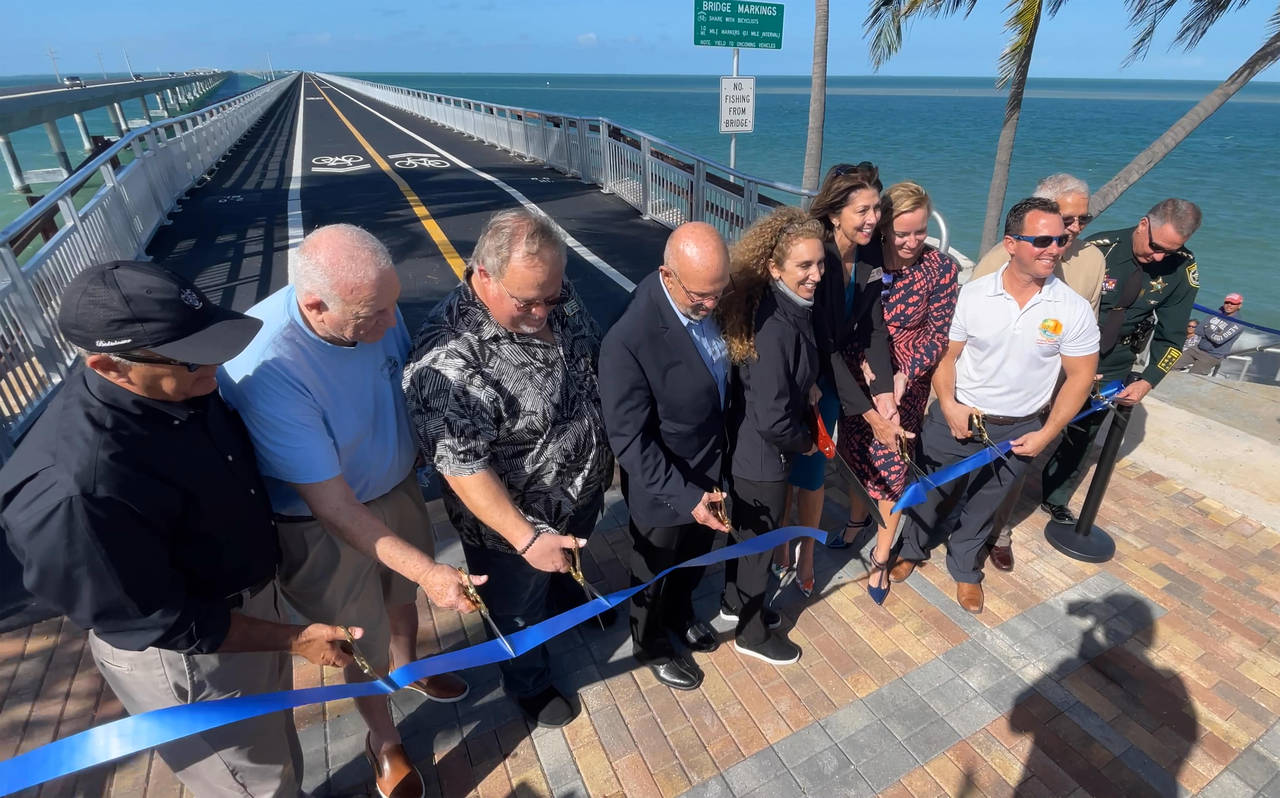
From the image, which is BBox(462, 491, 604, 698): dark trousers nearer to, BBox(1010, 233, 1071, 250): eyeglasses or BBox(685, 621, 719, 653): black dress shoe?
BBox(685, 621, 719, 653): black dress shoe

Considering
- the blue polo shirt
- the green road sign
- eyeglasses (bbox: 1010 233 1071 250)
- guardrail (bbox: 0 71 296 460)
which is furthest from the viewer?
the green road sign

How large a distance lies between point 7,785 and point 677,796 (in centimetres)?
209

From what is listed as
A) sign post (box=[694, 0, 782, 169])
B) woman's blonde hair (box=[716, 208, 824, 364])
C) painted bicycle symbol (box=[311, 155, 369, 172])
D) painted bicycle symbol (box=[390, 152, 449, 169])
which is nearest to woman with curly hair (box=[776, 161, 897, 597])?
woman's blonde hair (box=[716, 208, 824, 364])

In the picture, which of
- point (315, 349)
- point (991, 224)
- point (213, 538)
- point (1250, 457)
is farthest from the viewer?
point (991, 224)

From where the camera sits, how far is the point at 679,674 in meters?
3.00

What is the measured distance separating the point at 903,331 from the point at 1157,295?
1529mm

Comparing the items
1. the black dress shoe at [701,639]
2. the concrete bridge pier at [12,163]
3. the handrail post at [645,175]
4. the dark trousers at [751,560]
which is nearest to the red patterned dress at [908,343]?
the dark trousers at [751,560]

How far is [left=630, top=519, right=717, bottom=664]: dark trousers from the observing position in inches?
111

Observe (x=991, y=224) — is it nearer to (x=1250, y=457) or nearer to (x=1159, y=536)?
(x=1250, y=457)

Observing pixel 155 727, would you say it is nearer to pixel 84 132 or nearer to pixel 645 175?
pixel 645 175

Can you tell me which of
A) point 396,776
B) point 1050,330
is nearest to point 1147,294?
point 1050,330

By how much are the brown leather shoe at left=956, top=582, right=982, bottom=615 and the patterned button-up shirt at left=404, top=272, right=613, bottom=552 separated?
2.28 m

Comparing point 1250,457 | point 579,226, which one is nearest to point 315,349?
point 1250,457

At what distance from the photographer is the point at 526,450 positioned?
2.33 metres
